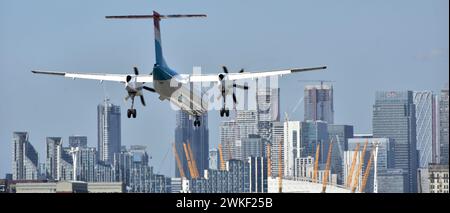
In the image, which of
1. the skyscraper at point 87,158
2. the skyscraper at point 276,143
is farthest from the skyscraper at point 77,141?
the skyscraper at point 276,143

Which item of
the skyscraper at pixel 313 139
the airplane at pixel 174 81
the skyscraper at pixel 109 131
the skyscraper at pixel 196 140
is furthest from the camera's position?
the skyscraper at pixel 313 139

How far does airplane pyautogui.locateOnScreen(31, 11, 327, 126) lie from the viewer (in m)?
42.3

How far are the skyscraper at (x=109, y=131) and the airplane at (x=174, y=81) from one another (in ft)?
10.9

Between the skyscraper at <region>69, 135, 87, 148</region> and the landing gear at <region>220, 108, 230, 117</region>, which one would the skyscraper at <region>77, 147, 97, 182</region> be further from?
the landing gear at <region>220, 108, 230, 117</region>

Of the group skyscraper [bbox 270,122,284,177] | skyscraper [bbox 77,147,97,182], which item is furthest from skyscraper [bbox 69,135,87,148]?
skyscraper [bbox 270,122,284,177]

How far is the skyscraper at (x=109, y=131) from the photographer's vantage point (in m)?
51.5

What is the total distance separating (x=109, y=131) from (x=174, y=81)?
4.96m

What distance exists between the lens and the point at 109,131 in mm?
51875

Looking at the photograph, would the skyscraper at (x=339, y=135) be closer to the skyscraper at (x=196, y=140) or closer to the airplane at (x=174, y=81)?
the skyscraper at (x=196, y=140)

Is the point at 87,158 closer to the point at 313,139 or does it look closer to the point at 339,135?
the point at 313,139

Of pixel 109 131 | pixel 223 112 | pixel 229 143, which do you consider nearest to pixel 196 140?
pixel 229 143
